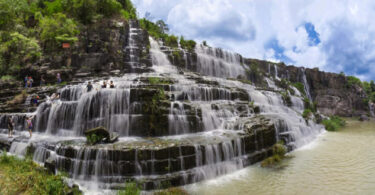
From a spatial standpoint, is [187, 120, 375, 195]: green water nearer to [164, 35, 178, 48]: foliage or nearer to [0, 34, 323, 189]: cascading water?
[0, 34, 323, 189]: cascading water

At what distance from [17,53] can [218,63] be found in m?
22.8

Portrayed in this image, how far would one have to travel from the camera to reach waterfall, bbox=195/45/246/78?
968 inches

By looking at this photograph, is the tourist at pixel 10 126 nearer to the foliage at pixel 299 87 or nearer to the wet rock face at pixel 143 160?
the wet rock face at pixel 143 160

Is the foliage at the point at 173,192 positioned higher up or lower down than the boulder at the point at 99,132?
lower down

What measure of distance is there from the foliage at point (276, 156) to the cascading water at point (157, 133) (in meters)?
0.28

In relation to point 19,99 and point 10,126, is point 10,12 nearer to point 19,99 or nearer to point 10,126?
point 19,99

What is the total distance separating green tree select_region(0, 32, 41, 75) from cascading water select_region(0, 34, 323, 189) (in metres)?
10.00

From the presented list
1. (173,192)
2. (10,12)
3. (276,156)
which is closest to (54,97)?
(173,192)

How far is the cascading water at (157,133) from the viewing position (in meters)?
7.05

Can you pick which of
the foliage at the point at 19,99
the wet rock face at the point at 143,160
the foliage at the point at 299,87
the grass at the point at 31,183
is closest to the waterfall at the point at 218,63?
the foliage at the point at 299,87

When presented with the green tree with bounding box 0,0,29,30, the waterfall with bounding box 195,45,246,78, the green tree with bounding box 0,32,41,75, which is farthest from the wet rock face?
the green tree with bounding box 0,0,29,30

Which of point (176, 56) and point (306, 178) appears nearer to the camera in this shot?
point (306, 178)

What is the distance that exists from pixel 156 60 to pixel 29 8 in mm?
19422

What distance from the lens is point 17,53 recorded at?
66.4 feet
